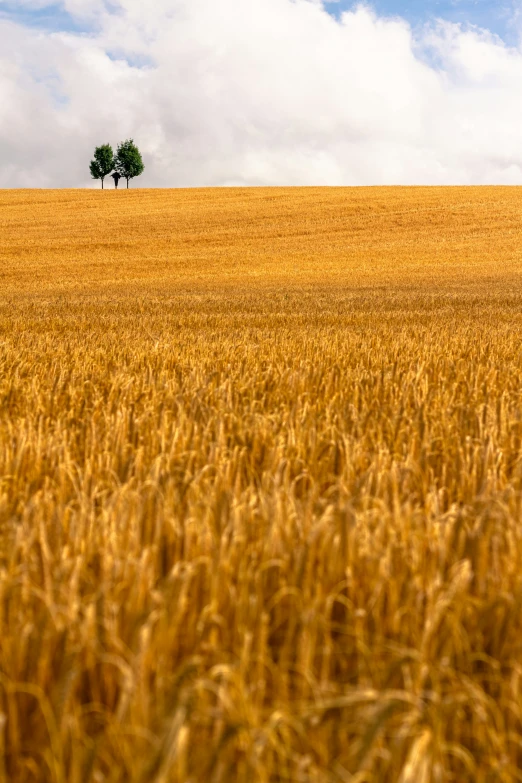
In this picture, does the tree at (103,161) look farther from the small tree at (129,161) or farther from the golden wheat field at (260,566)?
the golden wheat field at (260,566)

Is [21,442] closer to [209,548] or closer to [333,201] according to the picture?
[209,548]

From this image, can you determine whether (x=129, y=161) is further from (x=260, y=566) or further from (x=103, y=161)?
(x=260, y=566)

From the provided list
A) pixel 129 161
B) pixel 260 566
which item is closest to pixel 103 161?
pixel 129 161

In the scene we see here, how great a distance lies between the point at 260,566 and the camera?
5.40ft

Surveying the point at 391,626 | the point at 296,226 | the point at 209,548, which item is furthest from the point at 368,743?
the point at 296,226

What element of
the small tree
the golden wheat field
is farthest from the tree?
the golden wheat field

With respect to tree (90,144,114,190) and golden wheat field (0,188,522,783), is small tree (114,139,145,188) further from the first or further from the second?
golden wheat field (0,188,522,783)

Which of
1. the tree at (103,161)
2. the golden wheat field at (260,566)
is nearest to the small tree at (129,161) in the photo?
the tree at (103,161)

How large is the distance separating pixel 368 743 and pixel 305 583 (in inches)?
25.6

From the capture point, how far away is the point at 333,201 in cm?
4322

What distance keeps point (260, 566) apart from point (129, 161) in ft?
297

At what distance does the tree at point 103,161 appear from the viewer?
87250 mm

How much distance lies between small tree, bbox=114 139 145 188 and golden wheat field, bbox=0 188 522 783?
279ft

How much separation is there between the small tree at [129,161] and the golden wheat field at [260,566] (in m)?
85.2
